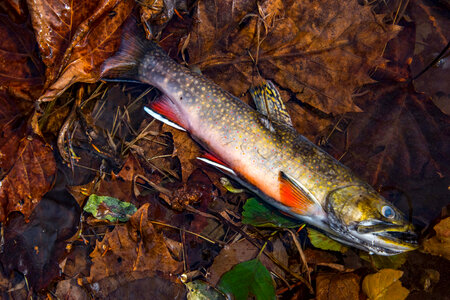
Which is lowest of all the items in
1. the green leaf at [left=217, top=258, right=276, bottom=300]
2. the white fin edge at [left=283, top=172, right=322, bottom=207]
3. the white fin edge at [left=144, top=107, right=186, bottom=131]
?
the green leaf at [left=217, top=258, right=276, bottom=300]

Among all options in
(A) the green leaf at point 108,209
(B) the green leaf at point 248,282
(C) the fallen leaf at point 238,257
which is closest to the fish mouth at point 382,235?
(C) the fallen leaf at point 238,257

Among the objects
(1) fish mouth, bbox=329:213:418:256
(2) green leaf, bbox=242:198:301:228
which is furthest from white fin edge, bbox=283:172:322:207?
(2) green leaf, bbox=242:198:301:228

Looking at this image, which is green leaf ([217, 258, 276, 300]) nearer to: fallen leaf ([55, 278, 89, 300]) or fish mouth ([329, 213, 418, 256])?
fish mouth ([329, 213, 418, 256])

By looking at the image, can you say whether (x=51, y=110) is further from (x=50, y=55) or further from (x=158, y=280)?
(x=158, y=280)

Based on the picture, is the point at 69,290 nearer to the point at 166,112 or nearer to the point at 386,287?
the point at 166,112

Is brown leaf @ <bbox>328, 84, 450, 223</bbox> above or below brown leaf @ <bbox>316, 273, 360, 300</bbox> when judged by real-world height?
above

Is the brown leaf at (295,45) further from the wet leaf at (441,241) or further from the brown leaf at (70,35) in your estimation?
the wet leaf at (441,241)
